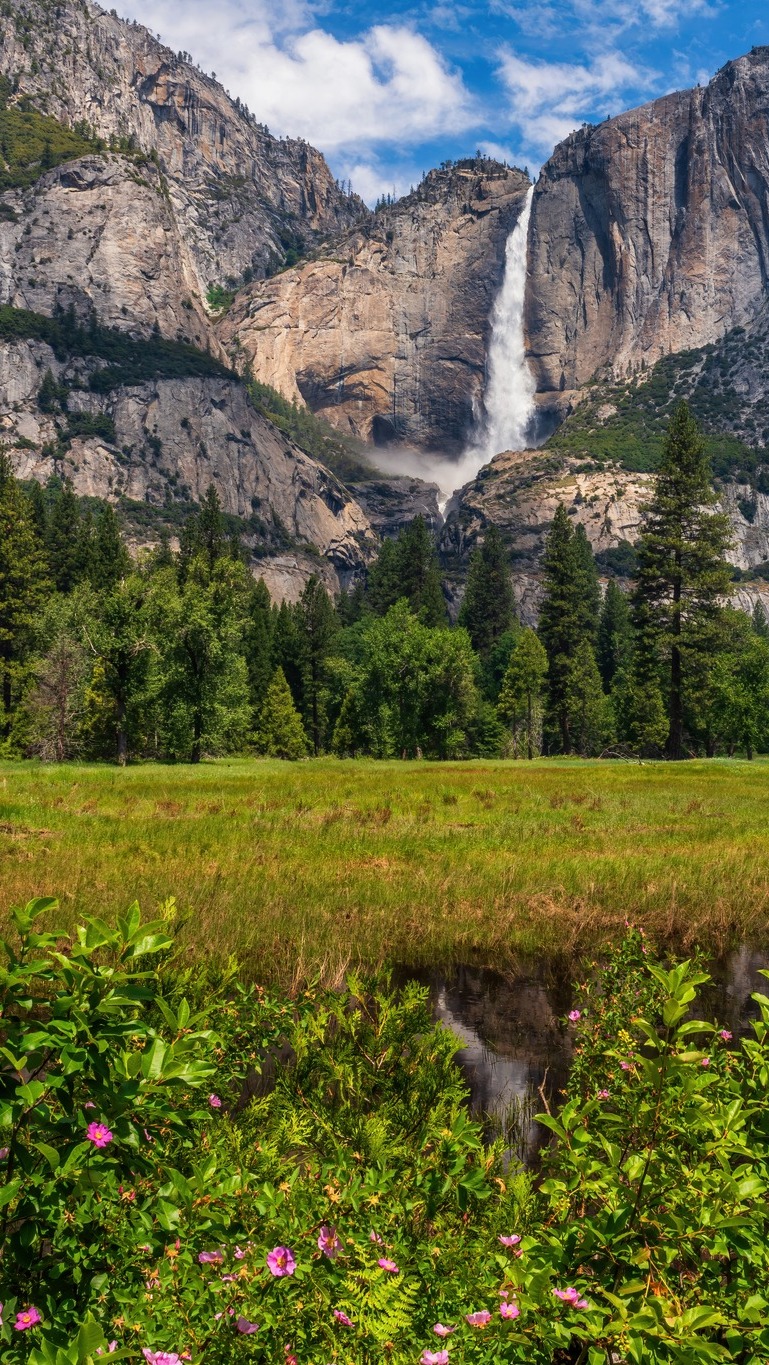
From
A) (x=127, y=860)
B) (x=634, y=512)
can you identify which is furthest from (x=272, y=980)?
(x=634, y=512)

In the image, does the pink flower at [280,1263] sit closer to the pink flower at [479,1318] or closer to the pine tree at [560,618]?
the pink flower at [479,1318]

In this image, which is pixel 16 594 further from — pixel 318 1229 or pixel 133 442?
pixel 133 442

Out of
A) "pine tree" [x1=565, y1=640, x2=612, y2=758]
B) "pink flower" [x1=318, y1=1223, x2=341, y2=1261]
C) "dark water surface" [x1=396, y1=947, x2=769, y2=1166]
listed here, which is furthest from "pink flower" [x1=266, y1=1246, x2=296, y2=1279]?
"pine tree" [x1=565, y1=640, x2=612, y2=758]

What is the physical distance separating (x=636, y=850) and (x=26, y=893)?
10819 mm

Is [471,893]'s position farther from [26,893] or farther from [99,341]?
[99,341]

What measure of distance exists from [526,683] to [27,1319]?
71322 mm

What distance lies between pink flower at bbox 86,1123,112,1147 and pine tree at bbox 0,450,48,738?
195 feet

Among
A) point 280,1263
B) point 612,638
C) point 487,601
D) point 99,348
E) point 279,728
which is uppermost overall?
point 99,348

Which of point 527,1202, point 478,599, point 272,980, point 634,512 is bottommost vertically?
point 272,980

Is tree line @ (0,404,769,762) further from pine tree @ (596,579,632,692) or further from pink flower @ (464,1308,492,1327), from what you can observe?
pink flower @ (464,1308,492,1327)

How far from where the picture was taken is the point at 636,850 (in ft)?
51.5

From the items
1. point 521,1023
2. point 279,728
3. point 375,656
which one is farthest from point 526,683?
point 521,1023

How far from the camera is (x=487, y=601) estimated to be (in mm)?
107062

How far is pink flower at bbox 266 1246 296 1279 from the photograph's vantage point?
7.72ft
